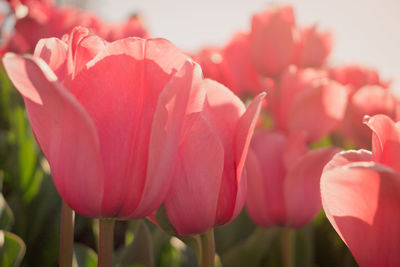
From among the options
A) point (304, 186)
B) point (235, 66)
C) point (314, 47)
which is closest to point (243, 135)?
point (304, 186)

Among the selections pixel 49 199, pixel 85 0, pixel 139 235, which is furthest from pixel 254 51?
pixel 85 0

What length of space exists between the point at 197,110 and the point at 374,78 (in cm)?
81

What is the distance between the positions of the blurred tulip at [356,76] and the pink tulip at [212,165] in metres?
0.72

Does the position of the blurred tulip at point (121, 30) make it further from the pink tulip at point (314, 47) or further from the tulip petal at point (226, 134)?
the tulip petal at point (226, 134)

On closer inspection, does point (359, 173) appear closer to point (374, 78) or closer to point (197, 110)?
point (197, 110)

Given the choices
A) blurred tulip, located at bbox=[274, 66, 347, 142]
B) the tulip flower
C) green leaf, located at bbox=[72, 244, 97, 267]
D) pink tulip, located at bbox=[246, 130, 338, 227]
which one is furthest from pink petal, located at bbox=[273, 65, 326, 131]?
green leaf, located at bbox=[72, 244, 97, 267]

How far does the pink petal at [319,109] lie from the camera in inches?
32.6

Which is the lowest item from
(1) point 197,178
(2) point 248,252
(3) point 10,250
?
(2) point 248,252

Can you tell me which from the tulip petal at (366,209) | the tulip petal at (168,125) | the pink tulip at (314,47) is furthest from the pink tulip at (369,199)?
the pink tulip at (314,47)

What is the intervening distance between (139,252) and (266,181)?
22 cm

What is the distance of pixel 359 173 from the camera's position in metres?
0.31

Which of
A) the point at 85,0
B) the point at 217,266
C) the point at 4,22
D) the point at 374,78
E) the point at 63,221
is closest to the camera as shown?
the point at 63,221

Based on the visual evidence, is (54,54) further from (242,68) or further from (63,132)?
(242,68)

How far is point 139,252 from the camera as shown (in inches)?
19.2
